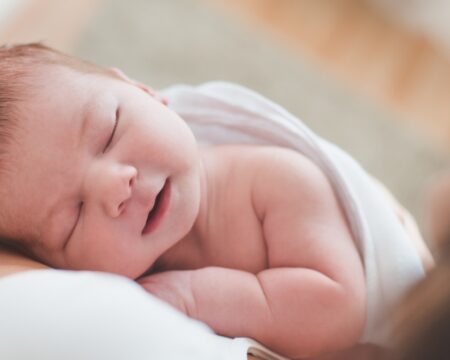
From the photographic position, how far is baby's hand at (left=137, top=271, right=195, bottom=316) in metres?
0.77

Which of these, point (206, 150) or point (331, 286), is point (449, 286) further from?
point (206, 150)

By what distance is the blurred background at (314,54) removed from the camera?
173cm

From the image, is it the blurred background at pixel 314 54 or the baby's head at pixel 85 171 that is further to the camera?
the blurred background at pixel 314 54

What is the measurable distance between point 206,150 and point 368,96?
1013 millimetres

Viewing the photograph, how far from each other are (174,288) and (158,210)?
99 mm

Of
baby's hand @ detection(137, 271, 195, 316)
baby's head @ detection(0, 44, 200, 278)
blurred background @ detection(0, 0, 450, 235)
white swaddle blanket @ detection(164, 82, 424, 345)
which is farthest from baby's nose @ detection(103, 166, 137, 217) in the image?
blurred background @ detection(0, 0, 450, 235)

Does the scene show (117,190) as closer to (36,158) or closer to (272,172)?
(36,158)

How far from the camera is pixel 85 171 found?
76 cm

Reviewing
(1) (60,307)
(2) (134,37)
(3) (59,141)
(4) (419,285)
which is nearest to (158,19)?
(2) (134,37)

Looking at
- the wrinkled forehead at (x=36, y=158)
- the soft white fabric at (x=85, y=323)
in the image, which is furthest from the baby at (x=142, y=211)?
the soft white fabric at (x=85, y=323)

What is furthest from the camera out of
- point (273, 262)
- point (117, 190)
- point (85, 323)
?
point (273, 262)

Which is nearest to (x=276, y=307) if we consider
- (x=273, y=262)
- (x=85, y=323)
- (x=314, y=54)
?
(x=273, y=262)

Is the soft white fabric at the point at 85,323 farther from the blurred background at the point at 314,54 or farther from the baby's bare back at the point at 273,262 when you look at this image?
the blurred background at the point at 314,54

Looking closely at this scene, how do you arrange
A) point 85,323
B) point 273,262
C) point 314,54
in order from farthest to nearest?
1. point 314,54
2. point 273,262
3. point 85,323
